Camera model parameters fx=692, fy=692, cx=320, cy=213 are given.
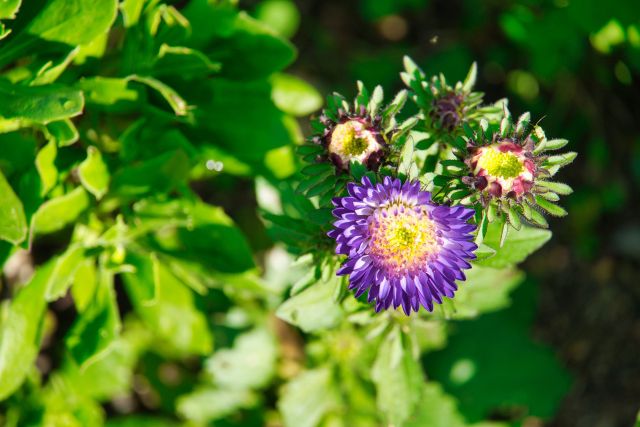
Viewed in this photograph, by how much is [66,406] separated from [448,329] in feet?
6.46

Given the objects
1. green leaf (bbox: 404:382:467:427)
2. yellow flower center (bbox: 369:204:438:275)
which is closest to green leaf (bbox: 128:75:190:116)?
yellow flower center (bbox: 369:204:438:275)

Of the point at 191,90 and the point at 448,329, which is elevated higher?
the point at 191,90

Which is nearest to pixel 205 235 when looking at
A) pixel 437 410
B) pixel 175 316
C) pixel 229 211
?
pixel 175 316

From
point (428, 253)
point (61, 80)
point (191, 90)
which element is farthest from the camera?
point (191, 90)

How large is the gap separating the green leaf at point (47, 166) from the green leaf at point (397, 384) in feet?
4.68

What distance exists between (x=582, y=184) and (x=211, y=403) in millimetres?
2481

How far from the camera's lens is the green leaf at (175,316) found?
3145mm

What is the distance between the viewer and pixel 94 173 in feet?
8.83

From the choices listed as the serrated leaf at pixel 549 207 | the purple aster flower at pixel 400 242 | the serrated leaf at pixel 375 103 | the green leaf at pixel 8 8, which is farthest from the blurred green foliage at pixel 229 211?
the serrated leaf at pixel 375 103

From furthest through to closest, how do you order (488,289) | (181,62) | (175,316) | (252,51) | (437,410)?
1. (437,410)
2. (175,316)
3. (488,289)
4. (252,51)
5. (181,62)

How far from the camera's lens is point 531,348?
371cm

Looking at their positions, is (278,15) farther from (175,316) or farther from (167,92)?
(175,316)

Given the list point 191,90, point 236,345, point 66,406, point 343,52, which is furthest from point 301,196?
point 343,52

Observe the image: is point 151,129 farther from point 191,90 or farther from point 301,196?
A: point 301,196
